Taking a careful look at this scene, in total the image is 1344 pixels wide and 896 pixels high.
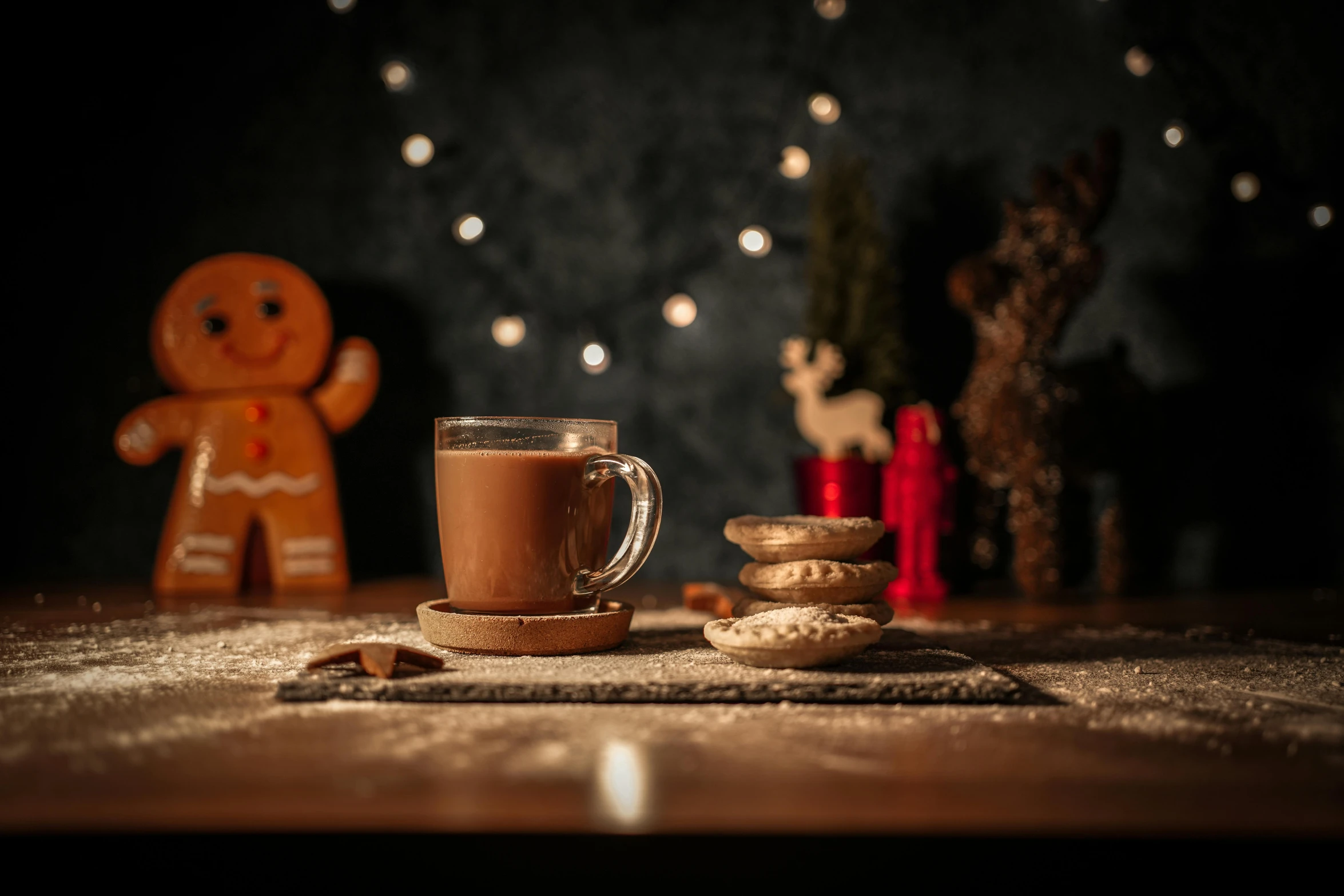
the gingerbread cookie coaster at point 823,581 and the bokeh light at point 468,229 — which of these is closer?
the gingerbread cookie coaster at point 823,581

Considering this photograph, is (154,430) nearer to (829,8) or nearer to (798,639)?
(798,639)

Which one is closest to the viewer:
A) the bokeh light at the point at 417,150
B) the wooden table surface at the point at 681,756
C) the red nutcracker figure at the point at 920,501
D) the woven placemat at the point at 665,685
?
the wooden table surface at the point at 681,756

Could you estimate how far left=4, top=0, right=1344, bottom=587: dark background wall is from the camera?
1.67 m

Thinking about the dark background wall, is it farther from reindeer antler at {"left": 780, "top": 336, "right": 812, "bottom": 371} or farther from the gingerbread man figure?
the gingerbread man figure

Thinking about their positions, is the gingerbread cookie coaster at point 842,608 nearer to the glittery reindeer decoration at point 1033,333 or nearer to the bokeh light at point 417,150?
the glittery reindeer decoration at point 1033,333

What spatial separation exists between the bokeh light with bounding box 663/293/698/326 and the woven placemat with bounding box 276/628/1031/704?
1.05 metres

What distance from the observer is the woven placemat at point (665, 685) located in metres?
0.70

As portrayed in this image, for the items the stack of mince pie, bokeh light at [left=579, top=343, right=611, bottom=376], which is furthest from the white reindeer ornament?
the stack of mince pie

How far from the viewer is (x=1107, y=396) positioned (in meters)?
1.44

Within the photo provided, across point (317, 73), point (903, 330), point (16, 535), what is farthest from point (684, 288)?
point (16, 535)

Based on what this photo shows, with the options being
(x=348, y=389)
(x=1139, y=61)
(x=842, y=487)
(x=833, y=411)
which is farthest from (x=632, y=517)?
(x=1139, y=61)

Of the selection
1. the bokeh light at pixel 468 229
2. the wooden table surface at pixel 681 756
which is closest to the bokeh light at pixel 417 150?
the bokeh light at pixel 468 229

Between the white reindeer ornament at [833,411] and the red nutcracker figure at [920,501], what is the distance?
0.09 m

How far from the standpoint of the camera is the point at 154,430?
1.51 meters
